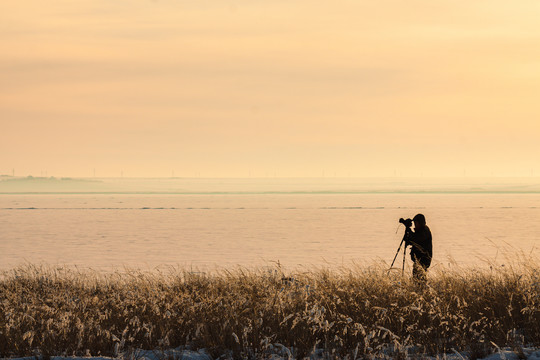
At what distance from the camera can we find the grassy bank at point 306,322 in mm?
8461

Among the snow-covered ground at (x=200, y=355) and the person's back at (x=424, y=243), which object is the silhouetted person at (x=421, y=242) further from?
the snow-covered ground at (x=200, y=355)

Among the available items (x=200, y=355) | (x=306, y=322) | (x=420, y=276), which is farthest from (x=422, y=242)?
(x=200, y=355)

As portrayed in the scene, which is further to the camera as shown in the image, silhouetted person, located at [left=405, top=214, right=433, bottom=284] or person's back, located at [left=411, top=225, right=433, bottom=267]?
person's back, located at [left=411, top=225, right=433, bottom=267]

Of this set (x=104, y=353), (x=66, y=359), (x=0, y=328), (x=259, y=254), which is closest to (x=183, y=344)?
(x=104, y=353)

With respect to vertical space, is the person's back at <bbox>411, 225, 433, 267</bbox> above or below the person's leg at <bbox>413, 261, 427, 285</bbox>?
above

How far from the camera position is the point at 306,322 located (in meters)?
9.15

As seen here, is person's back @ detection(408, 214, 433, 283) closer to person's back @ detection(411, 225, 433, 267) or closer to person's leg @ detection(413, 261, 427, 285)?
person's back @ detection(411, 225, 433, 267)

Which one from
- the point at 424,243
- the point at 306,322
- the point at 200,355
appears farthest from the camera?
the point at 424,243

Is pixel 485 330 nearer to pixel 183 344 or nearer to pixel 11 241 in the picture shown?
pixel 183 344

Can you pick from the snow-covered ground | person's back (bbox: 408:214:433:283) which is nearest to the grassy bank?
the snow-covered ground

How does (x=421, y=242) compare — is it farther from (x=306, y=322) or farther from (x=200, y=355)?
(x=200, y=355)

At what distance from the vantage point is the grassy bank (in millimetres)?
8461

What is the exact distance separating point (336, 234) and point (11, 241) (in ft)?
60.7

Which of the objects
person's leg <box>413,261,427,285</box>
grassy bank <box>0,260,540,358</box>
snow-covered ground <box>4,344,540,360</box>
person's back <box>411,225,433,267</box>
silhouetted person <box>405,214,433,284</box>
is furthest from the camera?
person's back <box>411,225,433,267</box>
